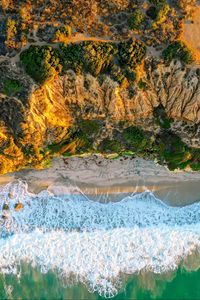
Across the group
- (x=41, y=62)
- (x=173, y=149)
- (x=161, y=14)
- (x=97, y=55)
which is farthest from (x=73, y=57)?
(x=173, y=149)

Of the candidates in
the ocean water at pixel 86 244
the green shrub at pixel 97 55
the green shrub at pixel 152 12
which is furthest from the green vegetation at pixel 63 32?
the ocean water at pixel 86 244

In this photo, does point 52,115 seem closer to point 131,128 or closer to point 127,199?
point 131,128

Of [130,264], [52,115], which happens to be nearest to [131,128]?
[52,115]

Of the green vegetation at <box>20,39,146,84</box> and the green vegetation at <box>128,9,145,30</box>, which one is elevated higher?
the green vegetation at <box>128,9,145,30</box>

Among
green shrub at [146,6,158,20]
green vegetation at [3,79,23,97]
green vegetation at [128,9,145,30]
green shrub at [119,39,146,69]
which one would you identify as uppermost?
green shrub at [146,6,158,20]

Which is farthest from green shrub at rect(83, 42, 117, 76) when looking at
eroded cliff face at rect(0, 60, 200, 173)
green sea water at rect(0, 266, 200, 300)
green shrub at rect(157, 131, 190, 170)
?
green sea water at rect(0, 266, 200, 300)

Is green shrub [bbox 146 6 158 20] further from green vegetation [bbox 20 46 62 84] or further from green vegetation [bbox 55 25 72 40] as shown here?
green vegetation [bbox 20 46 62 84]

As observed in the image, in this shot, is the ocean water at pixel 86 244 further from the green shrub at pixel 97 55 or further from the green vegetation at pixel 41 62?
the green shrub at pixel 97 55
